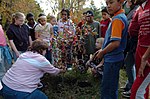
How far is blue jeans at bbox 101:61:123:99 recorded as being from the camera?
10.9 feet

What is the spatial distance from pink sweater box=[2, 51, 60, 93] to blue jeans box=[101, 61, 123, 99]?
852 mm

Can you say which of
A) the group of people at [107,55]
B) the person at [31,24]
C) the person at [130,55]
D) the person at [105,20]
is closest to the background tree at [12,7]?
the person at [31,24]

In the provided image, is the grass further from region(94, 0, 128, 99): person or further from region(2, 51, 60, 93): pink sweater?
region(94, 0, 128, 99): person

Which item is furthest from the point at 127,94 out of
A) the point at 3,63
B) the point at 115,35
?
the point at 3,63

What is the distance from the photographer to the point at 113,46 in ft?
10.3

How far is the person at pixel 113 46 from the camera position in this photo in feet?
10.3

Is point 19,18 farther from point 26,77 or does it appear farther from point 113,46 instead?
point 113,46

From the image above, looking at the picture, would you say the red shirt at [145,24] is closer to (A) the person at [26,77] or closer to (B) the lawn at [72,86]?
(A) the person at [26,77]

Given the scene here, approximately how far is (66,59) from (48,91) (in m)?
0.61

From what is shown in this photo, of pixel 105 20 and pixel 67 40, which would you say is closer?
pixel 67 40

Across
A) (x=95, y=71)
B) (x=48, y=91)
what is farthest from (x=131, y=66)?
(x=48, y=91)

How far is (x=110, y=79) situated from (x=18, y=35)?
9.04 feet

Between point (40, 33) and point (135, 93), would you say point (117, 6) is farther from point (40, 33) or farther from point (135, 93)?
point (40, 33)

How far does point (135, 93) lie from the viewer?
287cm
